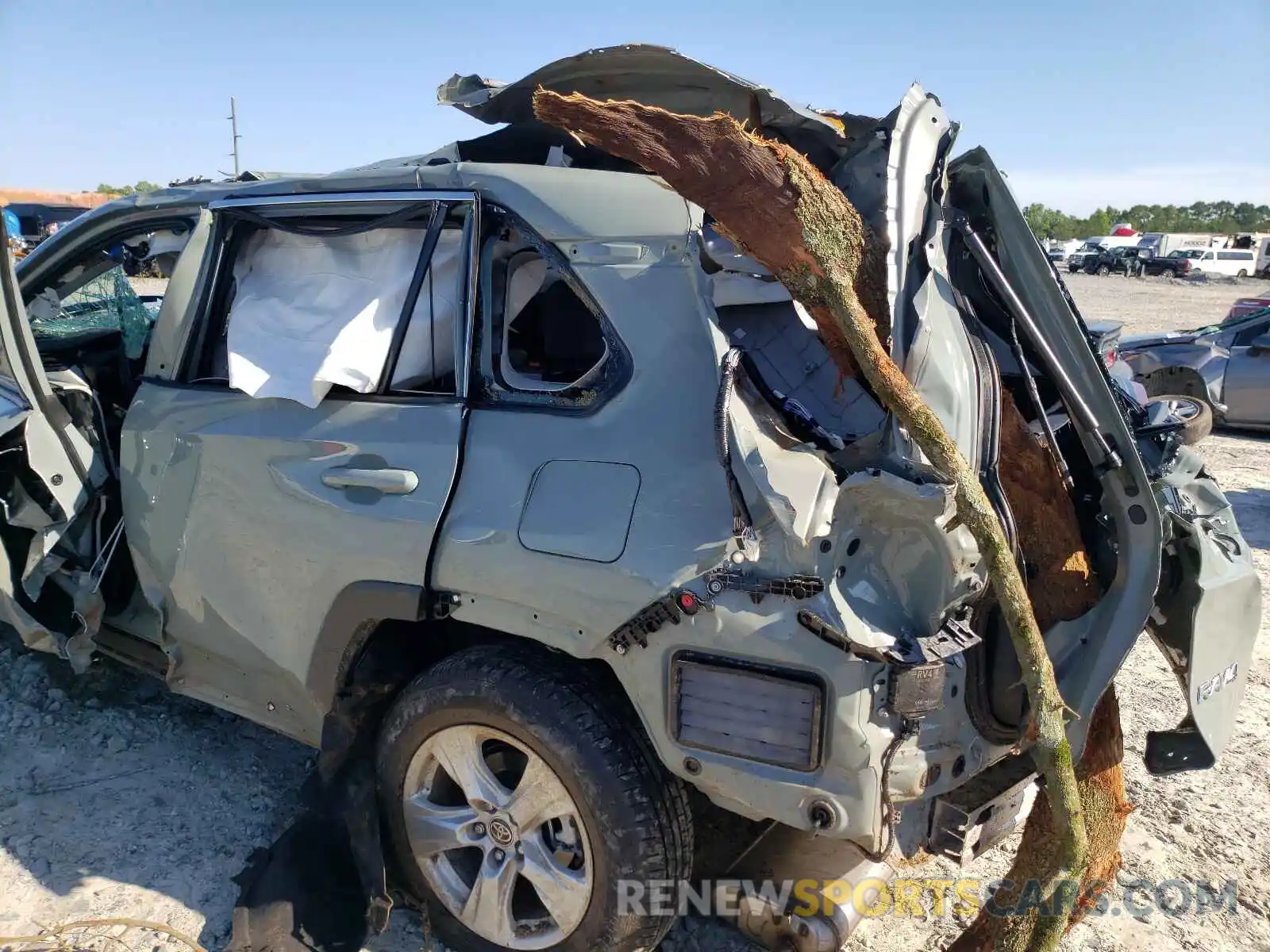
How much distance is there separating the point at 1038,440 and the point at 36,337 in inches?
159

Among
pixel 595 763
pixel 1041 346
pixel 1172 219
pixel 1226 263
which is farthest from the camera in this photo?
pixel 1172 219

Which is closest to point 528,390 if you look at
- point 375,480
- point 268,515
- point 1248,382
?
point 375,480

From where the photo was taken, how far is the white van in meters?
42.1

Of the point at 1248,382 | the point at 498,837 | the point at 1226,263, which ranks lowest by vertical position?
the point at 498,837

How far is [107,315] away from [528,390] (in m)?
2.78

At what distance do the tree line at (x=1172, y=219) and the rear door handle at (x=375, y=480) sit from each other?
78.3m

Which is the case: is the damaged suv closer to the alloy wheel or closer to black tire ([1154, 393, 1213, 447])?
the alloy wheel

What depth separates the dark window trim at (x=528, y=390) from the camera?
2.45 m

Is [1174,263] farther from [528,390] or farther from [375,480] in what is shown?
[375,480]

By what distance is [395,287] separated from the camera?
115 inches

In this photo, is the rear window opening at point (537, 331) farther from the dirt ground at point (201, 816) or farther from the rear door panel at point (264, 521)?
the dirt ground at point (201, 816)

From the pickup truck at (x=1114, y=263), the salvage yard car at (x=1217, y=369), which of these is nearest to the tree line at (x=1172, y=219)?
the pickup truck at (x=1114, y=263)

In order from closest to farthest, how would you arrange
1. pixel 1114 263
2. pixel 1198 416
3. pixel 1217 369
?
pixel 1198 416 → pixel 1217 369 → pixel 1114 263

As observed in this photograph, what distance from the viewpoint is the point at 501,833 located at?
2.56 metres
